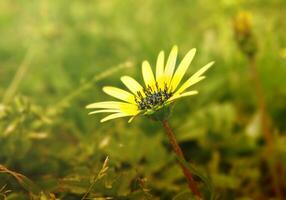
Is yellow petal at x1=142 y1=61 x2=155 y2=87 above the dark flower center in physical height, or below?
above

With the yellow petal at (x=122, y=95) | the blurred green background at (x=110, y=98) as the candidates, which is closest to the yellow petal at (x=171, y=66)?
the yellow petal at (x=122, y=95)

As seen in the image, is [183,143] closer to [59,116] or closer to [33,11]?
[59,116]

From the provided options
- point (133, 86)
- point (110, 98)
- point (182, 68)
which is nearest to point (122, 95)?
point (133, 86)

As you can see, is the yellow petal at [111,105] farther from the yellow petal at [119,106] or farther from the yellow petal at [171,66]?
the yellow petal at [171,66]

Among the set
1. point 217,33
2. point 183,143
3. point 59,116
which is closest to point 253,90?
point 183,143

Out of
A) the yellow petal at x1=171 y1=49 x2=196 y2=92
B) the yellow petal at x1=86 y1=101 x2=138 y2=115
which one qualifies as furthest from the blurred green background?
the yellow petal at x1=171 y1=49 x2=196 y2=92

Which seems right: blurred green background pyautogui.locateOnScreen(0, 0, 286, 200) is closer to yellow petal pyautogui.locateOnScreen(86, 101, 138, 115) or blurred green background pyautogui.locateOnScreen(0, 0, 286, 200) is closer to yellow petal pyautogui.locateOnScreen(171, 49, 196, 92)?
yellow petal pyautogui.locateOnScreen(86, 101, 138, 115)
